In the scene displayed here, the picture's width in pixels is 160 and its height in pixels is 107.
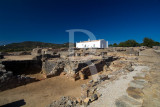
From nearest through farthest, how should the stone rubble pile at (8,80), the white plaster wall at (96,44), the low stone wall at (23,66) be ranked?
the stone rubble pile at (8,80), the low stone wall at (23,66), the white plaster wall at (96,44)

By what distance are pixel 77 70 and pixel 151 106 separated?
19.8 feet

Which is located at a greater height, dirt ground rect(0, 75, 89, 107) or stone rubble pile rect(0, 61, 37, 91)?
stone rubble pile rect(0, 61, 37, 91)

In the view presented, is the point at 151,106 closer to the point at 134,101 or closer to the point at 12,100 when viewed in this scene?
the point at 134,101

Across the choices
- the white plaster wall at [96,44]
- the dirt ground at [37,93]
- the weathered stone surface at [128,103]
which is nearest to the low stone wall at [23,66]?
the dirt ground at [37,93]

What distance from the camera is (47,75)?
7.86m

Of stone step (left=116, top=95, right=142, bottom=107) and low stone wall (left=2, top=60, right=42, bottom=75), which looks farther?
low stone wall (left=2, top=60, right=42, bottom=75)

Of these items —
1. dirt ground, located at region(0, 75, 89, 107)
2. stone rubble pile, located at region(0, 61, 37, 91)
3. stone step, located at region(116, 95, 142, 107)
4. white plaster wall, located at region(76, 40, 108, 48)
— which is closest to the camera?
stone step, located at region(116, 95, 142, 107)

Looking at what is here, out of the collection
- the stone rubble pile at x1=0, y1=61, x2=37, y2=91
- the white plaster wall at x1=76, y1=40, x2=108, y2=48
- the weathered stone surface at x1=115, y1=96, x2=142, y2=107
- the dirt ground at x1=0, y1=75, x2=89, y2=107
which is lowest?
the dirt ground at x1=0, y1=75, x2=89, y2=107

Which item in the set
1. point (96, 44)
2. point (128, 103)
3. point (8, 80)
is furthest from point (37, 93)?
point (96, 44)

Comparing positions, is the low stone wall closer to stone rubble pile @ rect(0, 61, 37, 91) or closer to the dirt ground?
stone rubble pile @ rect(0, 61, 37, 91)

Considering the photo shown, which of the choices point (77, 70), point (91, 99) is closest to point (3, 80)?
point (77, 70)

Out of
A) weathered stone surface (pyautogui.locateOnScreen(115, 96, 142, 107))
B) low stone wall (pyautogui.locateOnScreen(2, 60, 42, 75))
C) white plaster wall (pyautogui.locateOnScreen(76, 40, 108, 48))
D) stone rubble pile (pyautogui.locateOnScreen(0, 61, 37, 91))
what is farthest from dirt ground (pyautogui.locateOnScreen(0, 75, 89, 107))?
white plaster wall (pyautogui.locateOnScreen(76, 40, 108, 48))

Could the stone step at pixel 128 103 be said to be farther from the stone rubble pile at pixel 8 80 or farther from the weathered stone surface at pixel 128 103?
the stone rubble pile at pixel 8 80

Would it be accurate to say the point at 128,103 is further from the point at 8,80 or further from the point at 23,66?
the point at 23,66
